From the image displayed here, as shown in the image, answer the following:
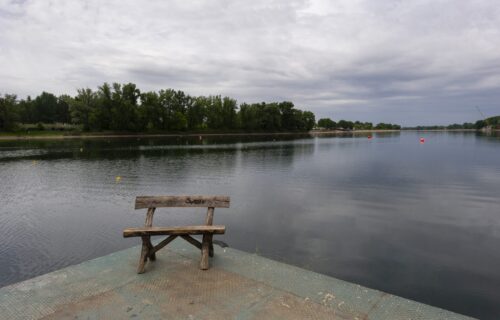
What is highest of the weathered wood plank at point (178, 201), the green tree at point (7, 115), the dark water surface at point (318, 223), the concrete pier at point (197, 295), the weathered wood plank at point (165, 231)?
the green tree at point (7, 115)

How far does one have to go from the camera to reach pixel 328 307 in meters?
4.84

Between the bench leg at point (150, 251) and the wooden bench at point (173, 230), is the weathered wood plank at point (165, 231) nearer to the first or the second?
the wooden bench at point (173, 230)

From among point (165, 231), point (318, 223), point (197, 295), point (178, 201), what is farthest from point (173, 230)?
point (318, 223)

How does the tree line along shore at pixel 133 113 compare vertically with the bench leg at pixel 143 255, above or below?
above

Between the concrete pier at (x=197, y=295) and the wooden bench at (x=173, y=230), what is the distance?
12.2 inches

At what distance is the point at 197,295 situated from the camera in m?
5.21

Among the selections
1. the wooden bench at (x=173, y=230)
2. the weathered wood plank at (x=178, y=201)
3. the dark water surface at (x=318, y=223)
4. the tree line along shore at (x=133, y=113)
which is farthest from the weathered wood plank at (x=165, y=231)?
the tree line along shore at (x=133, y=113)

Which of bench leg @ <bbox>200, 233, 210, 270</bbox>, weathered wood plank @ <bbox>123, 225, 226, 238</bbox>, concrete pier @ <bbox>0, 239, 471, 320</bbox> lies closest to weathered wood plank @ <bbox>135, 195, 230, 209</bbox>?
weathered wood plank @ <bbox>123, 225, 226, 238</bbox>

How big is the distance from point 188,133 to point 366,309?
113m

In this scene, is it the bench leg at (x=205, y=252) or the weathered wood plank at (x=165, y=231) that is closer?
the weathered wood plank at (x=165, y=231)

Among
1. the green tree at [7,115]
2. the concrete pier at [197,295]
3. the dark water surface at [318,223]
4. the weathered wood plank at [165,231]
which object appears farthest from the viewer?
the green tree at [7,115]

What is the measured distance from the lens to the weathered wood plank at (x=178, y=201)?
6.54 m

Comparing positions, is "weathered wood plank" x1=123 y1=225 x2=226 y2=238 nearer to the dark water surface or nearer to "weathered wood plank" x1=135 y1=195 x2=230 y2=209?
"weathered wood plank" x1=135 y1=195 x2=230 y2=209

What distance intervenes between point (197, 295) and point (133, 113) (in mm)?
103813
